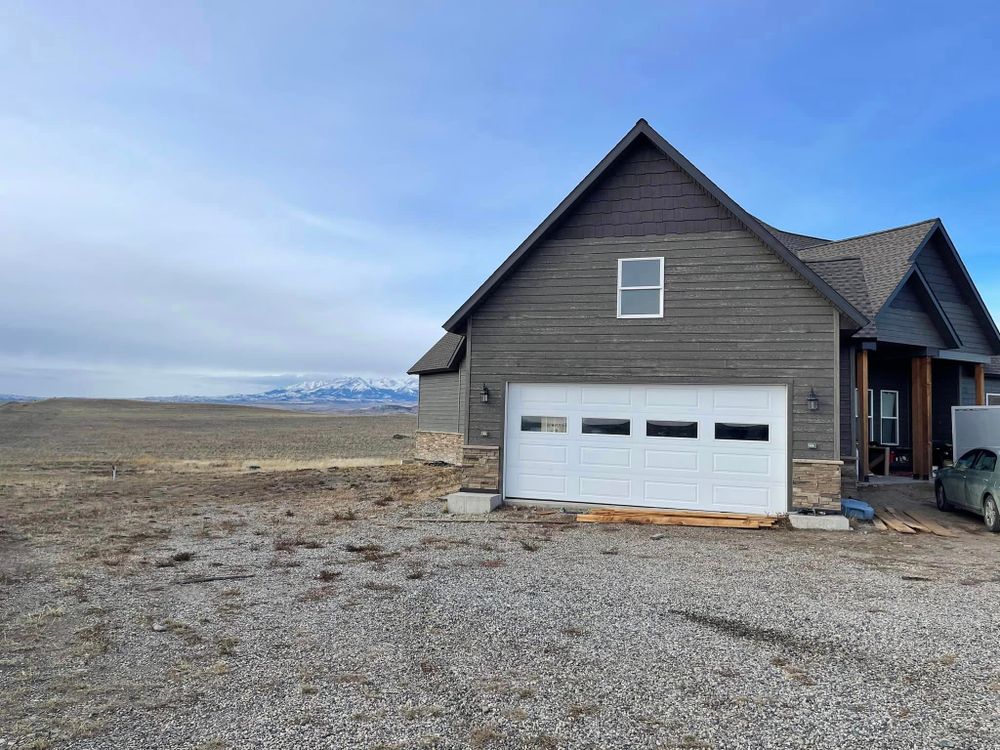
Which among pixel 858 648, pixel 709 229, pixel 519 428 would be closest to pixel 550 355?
pixel 519 428

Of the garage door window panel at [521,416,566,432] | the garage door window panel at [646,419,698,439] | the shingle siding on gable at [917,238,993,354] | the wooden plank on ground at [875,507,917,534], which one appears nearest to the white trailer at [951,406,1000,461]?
the shingle siding on gable at [917,238,993,354]

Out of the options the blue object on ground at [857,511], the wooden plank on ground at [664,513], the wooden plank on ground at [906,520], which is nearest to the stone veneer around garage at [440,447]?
the wooden plank on ground at [664,513]

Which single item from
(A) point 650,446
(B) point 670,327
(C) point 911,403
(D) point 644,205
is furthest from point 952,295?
(A) point 650,446

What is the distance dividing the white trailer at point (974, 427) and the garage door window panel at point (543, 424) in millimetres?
10473

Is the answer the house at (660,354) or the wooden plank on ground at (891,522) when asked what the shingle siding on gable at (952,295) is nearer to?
the house at (660,354)

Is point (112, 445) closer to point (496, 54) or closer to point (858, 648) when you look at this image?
point (496, 54)

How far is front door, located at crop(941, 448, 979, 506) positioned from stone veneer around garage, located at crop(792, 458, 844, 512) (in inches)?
119

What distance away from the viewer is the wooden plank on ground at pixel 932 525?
10.7 meters

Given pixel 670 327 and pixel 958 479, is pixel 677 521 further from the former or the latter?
pixel 958 479

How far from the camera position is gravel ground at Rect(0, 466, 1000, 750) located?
4.14 m

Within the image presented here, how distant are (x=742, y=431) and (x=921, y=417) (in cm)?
851

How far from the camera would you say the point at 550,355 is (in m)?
12.7

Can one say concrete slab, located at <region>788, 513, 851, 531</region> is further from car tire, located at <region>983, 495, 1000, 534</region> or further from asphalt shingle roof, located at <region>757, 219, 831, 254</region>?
asphalt shingle roof, located at <region>757, 219, 831, 254</region>

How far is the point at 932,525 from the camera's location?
37.1 ft
